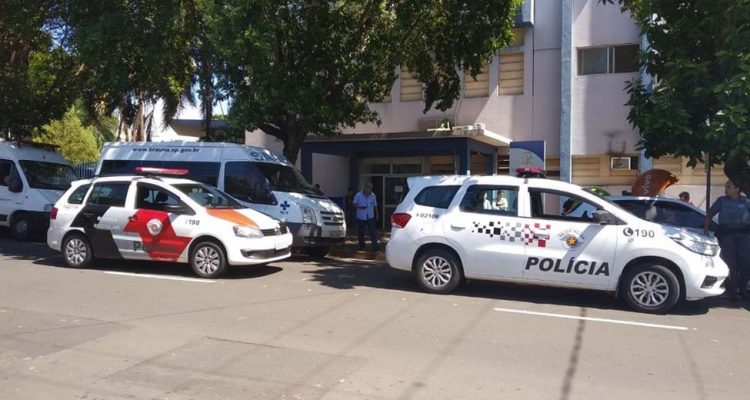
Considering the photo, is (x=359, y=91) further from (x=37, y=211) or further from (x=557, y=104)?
(x=37, y=211)

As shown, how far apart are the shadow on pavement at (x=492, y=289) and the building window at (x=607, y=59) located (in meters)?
11.2

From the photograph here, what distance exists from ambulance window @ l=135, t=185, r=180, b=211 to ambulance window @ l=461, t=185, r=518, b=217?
4.75m

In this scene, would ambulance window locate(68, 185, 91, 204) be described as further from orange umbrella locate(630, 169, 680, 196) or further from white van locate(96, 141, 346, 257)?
orange umbrella locate(630, 169, 680, 196)

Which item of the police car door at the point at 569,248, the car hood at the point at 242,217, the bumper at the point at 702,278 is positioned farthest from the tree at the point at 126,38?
the bumper at the point at 702,278

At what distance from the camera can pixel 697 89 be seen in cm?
874

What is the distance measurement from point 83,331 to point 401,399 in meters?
3.76

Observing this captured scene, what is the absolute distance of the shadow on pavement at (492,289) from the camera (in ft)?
28.2

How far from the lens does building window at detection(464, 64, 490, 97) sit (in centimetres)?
2033

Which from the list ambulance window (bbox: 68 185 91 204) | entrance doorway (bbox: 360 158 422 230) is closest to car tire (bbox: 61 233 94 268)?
ambulance window (bbox: 68 185 91 204)

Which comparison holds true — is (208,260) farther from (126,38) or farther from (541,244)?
(126,38)

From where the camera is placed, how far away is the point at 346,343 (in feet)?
20.6

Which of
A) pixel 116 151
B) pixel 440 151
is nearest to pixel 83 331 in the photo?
pixel 116 151

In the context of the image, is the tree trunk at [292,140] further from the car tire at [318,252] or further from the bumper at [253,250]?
the bumper at [253,250]

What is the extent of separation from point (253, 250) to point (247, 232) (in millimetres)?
299
